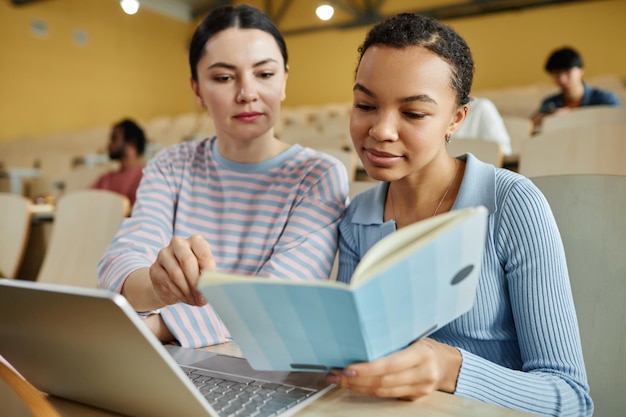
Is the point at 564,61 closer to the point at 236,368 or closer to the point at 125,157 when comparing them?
the point at 125,157

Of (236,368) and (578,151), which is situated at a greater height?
(578,151)

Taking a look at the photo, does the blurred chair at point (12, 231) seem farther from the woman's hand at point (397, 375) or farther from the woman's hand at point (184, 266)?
the woman's hand at point (397, 375)

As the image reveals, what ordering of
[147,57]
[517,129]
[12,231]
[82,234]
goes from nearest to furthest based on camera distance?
[82,234] → [12,231] → [517,129] → [147,57]

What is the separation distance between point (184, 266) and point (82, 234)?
155 centimetres

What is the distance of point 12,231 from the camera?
2.43m

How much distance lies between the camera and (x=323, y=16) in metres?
3.91

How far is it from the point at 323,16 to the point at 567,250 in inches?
128

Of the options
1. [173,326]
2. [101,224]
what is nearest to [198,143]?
[173,326]

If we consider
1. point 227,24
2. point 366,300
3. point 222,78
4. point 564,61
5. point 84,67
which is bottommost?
point 366,300

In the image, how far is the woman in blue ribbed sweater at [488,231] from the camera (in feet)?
2.47

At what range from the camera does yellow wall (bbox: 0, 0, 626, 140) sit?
778 cm

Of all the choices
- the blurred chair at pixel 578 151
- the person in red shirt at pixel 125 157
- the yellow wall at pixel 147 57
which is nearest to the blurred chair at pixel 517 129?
the blurred chair at pixel 578 151

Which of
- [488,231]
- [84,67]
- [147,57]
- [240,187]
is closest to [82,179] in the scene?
[240,187]

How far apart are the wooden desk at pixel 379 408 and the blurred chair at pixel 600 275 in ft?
1.63
